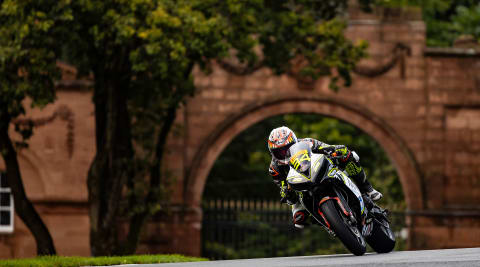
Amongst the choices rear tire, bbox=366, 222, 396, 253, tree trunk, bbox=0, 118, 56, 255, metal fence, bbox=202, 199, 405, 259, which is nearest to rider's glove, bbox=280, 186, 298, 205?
rear tire, bbox=366, 222, 396, 253

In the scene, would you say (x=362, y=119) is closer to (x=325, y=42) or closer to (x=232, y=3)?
(x=325, y=42)

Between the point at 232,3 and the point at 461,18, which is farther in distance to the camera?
the point at 461,18

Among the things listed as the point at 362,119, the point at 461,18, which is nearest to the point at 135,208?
the point at 362,119

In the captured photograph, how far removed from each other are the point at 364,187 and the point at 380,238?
1.88 ft

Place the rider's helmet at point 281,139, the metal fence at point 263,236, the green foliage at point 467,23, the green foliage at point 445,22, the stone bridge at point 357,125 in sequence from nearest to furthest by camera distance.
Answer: the rider's helmet at point 281,139, the stone bridge at point 357,125, the metal fence at point 263,236, the green foliage at point 445,22, the green foliage at point 467,23

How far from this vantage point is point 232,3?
14.1 metres

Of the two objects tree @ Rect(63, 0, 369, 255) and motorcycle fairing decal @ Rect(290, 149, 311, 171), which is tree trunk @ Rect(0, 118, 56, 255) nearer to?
tree @ Rect(63, 0, 369, 255)

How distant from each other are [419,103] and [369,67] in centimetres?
144

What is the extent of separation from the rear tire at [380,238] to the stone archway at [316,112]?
37.0 feet

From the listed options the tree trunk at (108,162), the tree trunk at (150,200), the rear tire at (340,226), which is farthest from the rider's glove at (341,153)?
the tree trunk at (150,200)

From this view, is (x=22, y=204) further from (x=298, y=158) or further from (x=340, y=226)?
(x=340, y=226)

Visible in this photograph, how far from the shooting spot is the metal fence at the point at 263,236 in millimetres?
22078

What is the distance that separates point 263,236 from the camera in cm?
2789

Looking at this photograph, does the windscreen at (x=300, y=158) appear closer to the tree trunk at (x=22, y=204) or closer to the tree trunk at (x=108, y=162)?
the tree trunk at (x=108, y=162)
